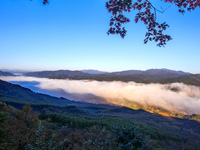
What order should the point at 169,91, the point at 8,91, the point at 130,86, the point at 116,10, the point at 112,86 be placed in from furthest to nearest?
the point at 130,86 < the point at 169,91 < the point at 112,86 < the point at 8,91 < the point at 116,10

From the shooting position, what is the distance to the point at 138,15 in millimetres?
3105

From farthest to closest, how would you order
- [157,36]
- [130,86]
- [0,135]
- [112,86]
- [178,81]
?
[130,86], [112,86], [178,81], [0,135], [157,36]

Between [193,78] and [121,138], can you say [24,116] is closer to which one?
[121,138]

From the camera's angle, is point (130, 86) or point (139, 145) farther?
point (130, 86)

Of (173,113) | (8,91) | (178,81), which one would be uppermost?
(178,81)

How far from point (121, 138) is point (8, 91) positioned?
121149mm

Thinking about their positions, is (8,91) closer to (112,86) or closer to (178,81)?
(112,86)

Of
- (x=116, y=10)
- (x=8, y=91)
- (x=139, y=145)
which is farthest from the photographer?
(x=8, y=91)

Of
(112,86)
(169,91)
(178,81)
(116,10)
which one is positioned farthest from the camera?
(169,91)

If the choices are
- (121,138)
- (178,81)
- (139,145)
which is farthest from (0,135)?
(178,81)

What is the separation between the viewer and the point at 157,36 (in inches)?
121

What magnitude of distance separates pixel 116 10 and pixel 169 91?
141626mm

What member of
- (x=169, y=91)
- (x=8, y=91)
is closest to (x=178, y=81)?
(x=169, y=91)

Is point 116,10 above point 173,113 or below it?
above
